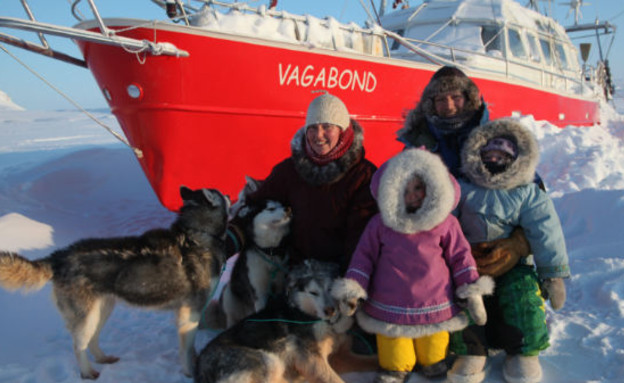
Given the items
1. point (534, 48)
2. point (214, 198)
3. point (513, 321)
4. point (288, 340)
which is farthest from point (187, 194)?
point (534, 48)

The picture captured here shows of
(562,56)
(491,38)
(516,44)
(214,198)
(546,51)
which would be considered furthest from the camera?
(562,56)

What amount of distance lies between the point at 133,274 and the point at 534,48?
9924mm

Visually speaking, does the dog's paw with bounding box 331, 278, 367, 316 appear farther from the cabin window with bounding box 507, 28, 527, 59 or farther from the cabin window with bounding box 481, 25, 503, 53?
the cabin window with bounding box 507, 28, 527, 59

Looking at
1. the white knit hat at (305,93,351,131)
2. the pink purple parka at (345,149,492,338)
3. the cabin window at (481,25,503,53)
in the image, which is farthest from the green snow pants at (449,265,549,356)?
the cabin window at (481,25,503,53)

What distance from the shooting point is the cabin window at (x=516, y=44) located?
8.79 m

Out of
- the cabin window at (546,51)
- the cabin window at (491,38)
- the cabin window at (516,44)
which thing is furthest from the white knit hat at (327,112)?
the cabin window at (546,51)

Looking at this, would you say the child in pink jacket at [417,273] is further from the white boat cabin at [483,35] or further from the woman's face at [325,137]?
the white boat cabin at [483,35]

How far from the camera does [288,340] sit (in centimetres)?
242

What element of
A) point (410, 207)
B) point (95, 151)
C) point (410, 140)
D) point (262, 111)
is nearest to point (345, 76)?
point (262, 111)

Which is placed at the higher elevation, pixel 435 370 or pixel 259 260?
pixel 259 260

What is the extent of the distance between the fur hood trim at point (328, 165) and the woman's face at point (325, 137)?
3.7 inches

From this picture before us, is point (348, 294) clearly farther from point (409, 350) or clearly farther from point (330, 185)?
point (330, 185)

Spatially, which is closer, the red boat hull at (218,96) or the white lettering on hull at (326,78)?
the red boat hull at (218,96)

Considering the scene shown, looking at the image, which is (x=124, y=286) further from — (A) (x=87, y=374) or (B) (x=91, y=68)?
(B) (x=91, y=68)
